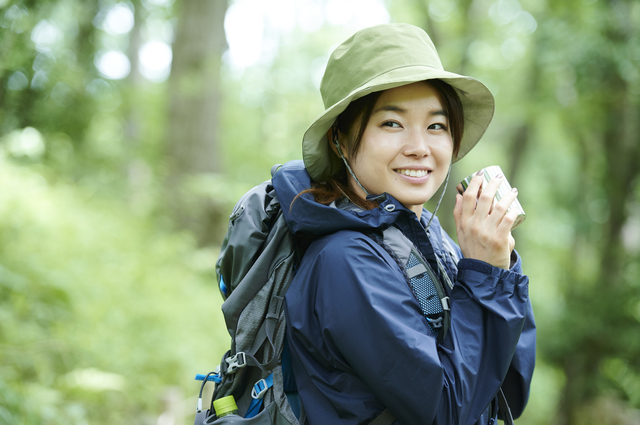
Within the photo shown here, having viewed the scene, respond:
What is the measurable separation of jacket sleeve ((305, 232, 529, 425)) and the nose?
0.37 m

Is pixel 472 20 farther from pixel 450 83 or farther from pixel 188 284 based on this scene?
pixel 450 83

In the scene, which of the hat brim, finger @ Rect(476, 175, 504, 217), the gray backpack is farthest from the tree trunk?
finger @ Rect(476, 175, 504, 217)

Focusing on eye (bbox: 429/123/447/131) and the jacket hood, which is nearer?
the jacket hood

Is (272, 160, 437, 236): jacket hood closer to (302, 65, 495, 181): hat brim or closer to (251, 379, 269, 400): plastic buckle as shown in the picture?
(302, 65, 495, 181): hat brim

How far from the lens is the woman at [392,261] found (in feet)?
4.54

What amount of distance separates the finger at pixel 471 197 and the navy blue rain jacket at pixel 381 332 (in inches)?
6.9

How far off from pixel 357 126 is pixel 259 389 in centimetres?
99

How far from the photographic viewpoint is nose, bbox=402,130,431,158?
1.67 meters

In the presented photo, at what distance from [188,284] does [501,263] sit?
4983 mm

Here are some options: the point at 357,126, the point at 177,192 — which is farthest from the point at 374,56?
the point at 177,192

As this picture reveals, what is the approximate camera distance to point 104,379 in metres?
3.69

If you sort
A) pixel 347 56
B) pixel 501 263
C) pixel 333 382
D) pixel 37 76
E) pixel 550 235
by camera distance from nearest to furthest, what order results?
pixel 333 382
pixel 501 263
pixel 347 56
pixel 37 76
pixel 550 235

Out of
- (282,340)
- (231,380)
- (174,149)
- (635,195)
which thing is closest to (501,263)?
(282,340)

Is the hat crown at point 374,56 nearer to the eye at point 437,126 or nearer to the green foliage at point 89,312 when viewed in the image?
the eye at point 437,126
